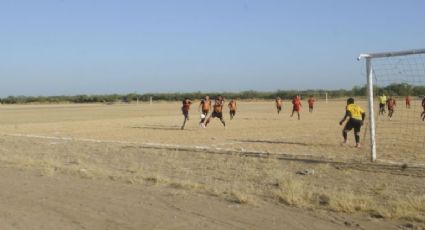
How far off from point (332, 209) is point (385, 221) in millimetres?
797

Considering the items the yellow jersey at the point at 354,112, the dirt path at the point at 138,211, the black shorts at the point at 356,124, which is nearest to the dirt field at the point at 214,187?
the dirt path at the point at 138,211

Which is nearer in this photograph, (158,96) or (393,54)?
(393,54)

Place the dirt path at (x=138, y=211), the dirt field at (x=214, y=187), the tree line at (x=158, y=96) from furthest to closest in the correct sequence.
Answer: the tree line at (x=158, y=96)
the dirt field at (x=214, y=187)
the dirt path at (x=138, y=211)

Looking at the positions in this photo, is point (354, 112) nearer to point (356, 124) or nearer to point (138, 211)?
point (356, 124)

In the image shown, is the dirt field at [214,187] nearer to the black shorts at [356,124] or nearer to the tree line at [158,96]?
the black shorts at [356,124]

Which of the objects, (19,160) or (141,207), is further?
(19,160)

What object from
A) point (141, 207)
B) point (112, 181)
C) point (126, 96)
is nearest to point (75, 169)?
point (112, 181)

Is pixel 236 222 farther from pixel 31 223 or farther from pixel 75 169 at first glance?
pixel 75 169

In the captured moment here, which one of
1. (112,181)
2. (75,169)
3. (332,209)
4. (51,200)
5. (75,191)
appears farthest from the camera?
(75,169)

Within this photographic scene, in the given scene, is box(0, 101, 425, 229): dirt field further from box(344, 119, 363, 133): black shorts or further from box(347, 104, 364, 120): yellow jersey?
box(347, 104, 364, 120): yellow jersey

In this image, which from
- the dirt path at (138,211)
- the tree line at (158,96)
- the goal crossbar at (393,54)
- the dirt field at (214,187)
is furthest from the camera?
the tree line at (158,96)

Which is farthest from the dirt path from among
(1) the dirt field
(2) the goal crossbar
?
(2) the goal crossbar

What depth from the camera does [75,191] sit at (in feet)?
32.2

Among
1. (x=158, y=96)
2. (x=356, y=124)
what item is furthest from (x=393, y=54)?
(x=158, y=96)
